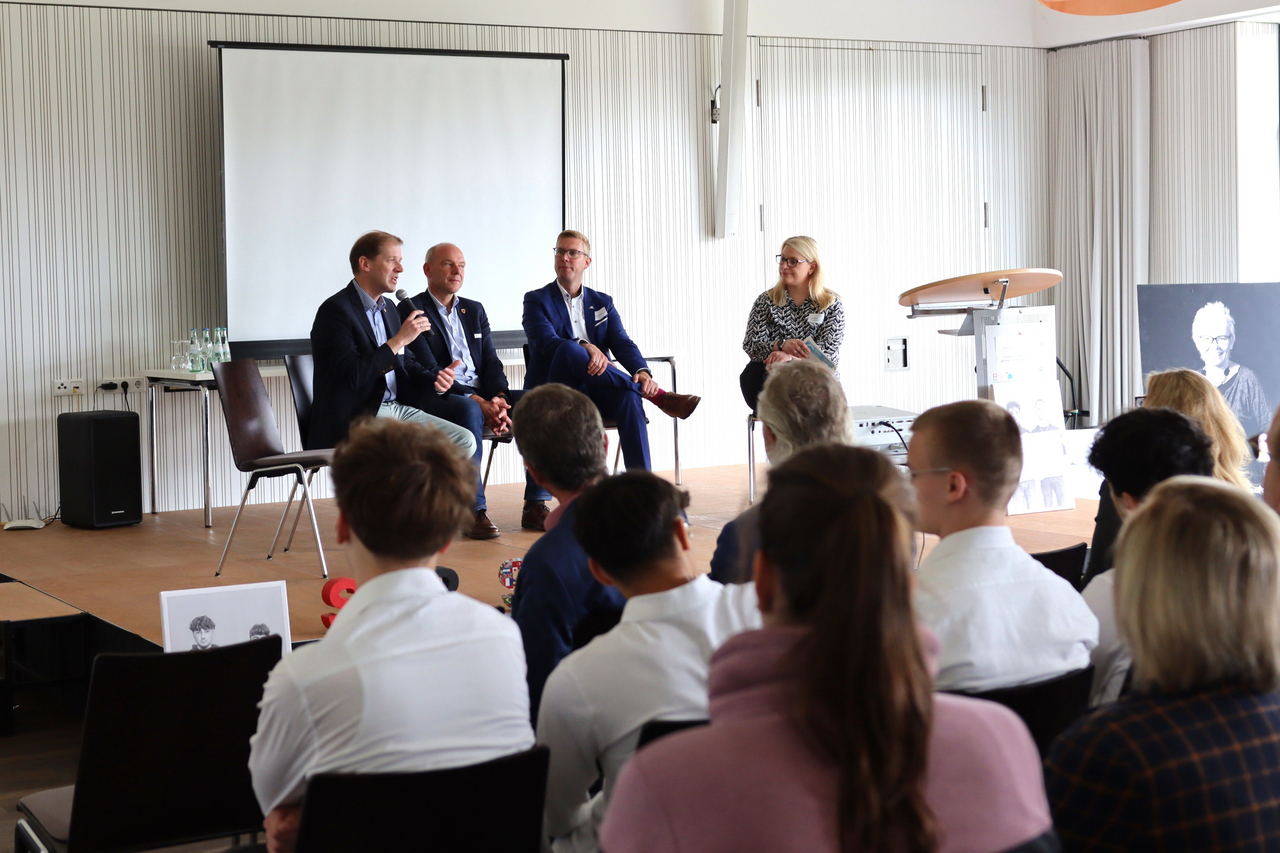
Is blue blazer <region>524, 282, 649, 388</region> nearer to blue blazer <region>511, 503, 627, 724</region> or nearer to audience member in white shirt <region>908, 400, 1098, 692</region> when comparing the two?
blue blazer <region>511, 503, 627, 724</region>

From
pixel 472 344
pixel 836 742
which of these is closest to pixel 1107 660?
pixel 836 742

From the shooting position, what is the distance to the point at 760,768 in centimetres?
88

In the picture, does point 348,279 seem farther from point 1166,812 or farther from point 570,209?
point 1166,812

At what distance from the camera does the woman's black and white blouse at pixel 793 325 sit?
5.83m

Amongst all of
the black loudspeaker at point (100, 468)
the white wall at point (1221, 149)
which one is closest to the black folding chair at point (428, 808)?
the black loudspeaker at point (100, 468)

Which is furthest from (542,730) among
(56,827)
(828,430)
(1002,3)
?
(1002,3)

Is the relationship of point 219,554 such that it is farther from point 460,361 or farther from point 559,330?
point 559,330

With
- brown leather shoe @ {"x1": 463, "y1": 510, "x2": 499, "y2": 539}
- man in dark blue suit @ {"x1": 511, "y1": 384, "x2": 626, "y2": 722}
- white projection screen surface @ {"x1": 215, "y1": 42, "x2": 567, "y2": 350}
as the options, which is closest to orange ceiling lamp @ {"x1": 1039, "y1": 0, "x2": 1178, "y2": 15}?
man in dark blue suit @ {"x1": 511, "y1": 384, "x2": 626, "y2": 722}

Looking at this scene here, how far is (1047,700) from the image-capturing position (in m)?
1.69

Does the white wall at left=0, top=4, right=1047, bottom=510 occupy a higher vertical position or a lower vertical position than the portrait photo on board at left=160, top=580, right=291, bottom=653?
higher

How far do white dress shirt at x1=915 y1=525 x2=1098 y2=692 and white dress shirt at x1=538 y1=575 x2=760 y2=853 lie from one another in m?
0.30

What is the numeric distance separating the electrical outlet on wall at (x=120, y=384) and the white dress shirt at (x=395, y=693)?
5220 millimetres

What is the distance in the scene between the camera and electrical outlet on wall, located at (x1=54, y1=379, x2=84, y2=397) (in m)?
6.15

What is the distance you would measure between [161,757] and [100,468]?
4.17 m
